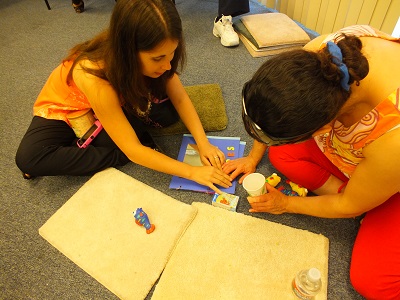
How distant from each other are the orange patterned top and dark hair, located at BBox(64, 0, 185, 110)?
0.08 m

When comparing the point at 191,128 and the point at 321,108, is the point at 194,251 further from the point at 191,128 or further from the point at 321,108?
the point at 321,108

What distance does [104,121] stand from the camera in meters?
1.02

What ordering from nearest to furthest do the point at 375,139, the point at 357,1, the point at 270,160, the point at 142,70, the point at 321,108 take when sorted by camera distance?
the point at 321,108
the point at 375,139
the point at 142,70
the point at 270,160
the point at 357,1

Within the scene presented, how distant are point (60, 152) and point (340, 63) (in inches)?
40.5

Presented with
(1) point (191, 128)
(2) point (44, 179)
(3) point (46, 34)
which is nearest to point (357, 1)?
(1) point (191, 128)

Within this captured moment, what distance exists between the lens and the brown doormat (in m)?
1.37

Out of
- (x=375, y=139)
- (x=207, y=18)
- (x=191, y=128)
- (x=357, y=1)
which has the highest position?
(x=375, y=139)

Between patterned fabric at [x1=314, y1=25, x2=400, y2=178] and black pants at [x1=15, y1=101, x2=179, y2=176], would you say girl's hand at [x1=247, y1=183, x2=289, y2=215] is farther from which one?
black pants at [x1=15, y1=101, x2=179, y2=176]

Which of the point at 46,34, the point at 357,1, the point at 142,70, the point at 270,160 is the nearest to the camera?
the point at 142,70

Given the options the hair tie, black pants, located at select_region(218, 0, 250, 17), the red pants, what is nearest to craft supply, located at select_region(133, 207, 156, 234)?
the red pants

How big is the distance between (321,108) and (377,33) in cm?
36

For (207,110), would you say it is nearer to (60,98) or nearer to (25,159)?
(60,98)

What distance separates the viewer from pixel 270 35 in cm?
175

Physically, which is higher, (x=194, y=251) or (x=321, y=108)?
(x=321, y=108)
